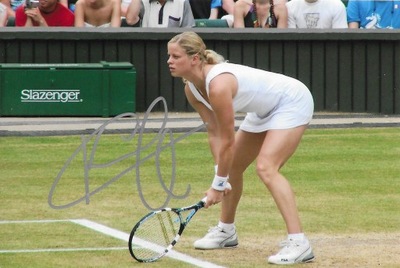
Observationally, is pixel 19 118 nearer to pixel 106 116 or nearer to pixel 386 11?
pixel 106 116

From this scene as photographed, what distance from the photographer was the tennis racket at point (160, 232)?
9281 millimetres

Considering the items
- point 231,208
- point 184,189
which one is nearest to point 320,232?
point 231,208

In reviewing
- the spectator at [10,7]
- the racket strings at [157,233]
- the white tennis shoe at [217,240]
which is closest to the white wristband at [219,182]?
the racket strings at [157,233]

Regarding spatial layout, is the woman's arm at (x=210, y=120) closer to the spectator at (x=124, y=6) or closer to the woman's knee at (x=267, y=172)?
the woman's knee at (x=267, y=172)

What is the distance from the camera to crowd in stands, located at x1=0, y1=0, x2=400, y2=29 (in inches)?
749

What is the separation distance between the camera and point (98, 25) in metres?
19.2

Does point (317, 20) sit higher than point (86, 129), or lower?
higher

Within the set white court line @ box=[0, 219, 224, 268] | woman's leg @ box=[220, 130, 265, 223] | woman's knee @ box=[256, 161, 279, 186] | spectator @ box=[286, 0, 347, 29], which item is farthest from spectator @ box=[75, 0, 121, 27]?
woman's knee @ box=[256, 161, 279, 186]

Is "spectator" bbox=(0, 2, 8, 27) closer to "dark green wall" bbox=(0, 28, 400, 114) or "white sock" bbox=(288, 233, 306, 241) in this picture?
"dark green wall" bbox=(0, 28, 400, 114)

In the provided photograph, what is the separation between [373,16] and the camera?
1986 centimetres

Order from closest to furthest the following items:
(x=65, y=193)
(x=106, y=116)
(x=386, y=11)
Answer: (x=65, y=193), (x=106, y=116), (x=386, y=11)

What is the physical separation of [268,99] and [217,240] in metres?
1.20

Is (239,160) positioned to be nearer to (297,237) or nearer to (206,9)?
(297,237)

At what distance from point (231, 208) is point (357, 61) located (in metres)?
9.94
